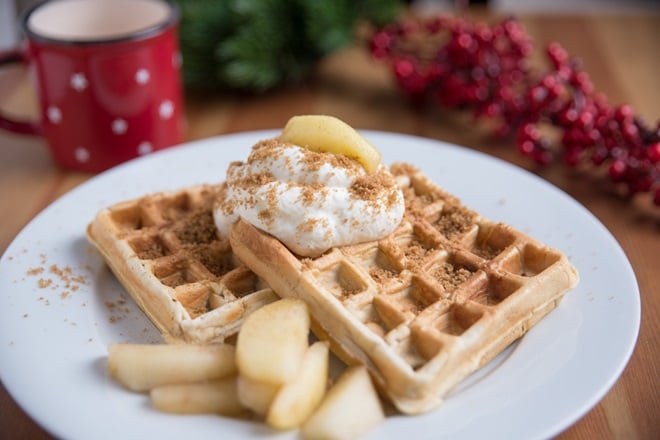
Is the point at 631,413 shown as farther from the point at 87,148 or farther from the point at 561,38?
the point at 561,38

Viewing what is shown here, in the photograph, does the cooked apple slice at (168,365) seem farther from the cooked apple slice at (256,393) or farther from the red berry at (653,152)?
the red berry at (653,152)

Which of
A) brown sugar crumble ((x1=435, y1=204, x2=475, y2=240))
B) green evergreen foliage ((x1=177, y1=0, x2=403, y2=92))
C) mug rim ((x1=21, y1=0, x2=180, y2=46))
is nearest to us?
brown sugar crumble ((x1=435, y1=204, x2=475, y2=240))

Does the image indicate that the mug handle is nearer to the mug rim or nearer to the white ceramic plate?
the mug rim

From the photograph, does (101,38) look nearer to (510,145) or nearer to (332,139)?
(332,139)

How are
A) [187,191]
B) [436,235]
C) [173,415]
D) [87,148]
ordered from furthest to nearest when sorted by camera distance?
[87,148] → [187,191] → [436,235] → [173,415]

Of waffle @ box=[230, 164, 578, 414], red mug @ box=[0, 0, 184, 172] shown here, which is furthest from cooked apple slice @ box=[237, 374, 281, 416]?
red mug @ box=[0, 0, 184, 172]

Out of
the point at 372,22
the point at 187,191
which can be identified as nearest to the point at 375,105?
the point at 372,22

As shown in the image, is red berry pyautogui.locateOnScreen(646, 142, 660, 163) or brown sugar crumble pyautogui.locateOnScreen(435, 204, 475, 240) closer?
brown sugar crumble pyautogui.locateOnScreen(435, 204, 475, 240)
